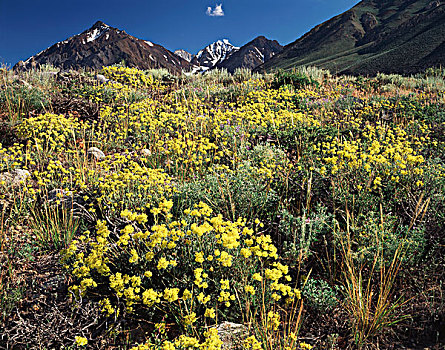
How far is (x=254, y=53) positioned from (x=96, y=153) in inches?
5342

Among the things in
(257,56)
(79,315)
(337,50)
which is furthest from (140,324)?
(257,56)

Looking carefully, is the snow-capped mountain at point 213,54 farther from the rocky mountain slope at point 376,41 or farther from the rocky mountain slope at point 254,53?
the rocky mountain slope at point 376,41

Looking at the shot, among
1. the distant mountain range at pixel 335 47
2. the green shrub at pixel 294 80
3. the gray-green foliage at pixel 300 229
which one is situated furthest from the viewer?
the distant mountain range at pixel 335 47

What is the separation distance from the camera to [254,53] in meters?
128

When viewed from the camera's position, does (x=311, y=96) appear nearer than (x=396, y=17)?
Yes

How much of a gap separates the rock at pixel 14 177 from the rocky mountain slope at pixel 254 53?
12903 cm

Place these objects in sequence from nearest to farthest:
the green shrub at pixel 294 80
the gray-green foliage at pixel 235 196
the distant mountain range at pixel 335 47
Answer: the gray-green foliage at pixel 235 196, the green shrub at pixel 294 80, the distant mountain range at pixel 335 47

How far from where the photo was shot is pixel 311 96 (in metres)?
7.94

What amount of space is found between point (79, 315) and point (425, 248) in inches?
123

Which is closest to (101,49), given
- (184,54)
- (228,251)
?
(184,54)

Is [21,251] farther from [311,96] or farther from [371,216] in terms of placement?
[311,96]

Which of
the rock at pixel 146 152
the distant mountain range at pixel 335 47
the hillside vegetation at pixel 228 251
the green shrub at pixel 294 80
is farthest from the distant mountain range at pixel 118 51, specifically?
the hillside vegetation at pixel 228 251

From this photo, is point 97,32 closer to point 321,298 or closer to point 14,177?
point 14,177

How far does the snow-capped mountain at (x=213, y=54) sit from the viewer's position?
153312 mm
